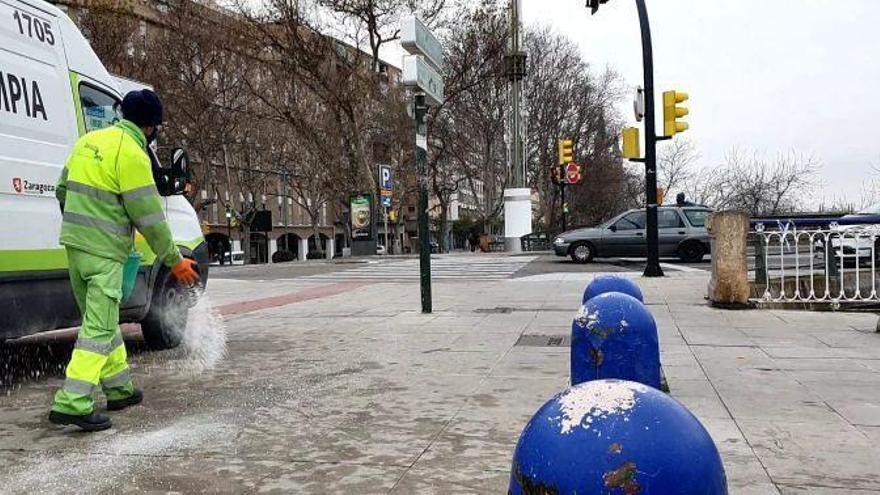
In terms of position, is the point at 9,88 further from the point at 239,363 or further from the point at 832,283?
the point at 832,283

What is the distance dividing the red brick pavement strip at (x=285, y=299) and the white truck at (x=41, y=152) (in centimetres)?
462

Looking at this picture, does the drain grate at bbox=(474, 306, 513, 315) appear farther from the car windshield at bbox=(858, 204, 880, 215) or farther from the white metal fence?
the car windshield at bbox=(858, 204, 880, 215)

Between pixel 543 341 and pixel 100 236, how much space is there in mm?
4425

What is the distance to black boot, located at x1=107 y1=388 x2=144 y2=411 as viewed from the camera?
4.62 meters

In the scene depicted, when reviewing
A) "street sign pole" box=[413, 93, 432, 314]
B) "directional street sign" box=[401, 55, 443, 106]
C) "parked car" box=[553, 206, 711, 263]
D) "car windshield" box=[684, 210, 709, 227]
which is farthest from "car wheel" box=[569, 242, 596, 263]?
"street sign pole" box=[413, 93, 432, 314]

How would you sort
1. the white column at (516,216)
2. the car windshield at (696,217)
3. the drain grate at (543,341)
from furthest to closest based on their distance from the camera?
the white column at (516,216) → the car windshield at (696,217) → the drain grate at (543,341)

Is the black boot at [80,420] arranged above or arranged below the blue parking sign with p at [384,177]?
below

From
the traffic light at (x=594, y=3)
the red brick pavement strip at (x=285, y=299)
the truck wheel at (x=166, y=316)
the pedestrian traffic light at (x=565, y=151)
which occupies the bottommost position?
the red brick pavement strip at (x=285, y=299)

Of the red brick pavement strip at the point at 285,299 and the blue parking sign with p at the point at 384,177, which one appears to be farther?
the blue parking sign with p at the point at 384,177

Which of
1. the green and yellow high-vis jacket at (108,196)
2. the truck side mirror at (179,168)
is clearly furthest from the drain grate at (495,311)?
the green and yellow high-vis jacket at (108,196)

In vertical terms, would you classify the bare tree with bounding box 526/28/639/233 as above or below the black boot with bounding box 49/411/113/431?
above

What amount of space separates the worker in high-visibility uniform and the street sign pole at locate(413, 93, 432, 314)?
5380mm

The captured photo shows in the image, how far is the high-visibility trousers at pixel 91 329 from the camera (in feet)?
13.5

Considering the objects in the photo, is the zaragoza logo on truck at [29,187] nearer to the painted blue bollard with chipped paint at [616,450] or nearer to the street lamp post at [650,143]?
the painted blue bollard with chipped paint at [616,450]
